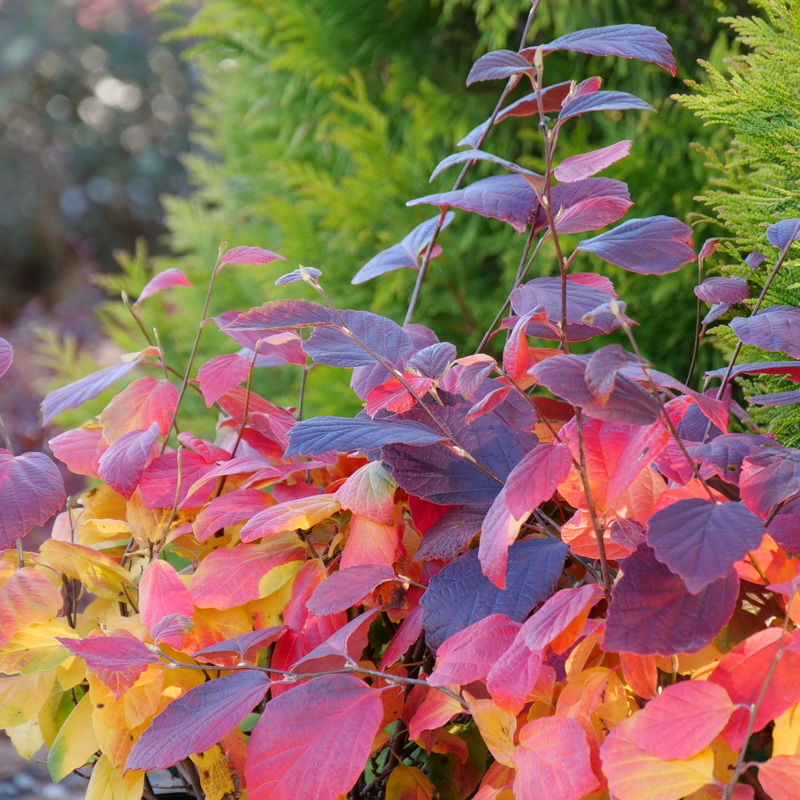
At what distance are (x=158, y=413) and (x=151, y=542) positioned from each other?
14cm

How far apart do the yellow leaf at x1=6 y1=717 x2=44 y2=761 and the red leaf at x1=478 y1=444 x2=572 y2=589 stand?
534 mm

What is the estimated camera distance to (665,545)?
42cm

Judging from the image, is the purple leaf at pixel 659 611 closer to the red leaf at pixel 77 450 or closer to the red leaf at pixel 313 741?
the red leaf at pixel 313 741

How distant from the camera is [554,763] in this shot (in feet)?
1.54

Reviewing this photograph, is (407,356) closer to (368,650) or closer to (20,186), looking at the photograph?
(368,650)

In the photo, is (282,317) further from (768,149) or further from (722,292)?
(768,149)

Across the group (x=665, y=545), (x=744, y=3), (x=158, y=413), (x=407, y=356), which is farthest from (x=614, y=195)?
(x=744, y=3)

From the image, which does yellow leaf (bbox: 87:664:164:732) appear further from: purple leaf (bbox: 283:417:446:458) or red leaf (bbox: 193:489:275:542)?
purple leaf (bbox: 283:417:446:458)

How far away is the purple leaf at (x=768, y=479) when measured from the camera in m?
A: 0.52

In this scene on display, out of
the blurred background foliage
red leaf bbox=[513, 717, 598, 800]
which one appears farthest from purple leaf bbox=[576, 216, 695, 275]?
the blurred background foliage

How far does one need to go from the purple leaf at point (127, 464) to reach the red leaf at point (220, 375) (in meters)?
0.07

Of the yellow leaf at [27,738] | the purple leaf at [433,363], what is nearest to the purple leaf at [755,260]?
the purple leaf at [433,363]

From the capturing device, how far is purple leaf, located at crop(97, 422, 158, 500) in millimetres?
681

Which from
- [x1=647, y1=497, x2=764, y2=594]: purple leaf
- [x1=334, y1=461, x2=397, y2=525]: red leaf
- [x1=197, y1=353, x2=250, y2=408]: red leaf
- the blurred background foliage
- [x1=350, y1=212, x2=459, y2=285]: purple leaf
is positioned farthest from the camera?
the blurred background foliage
